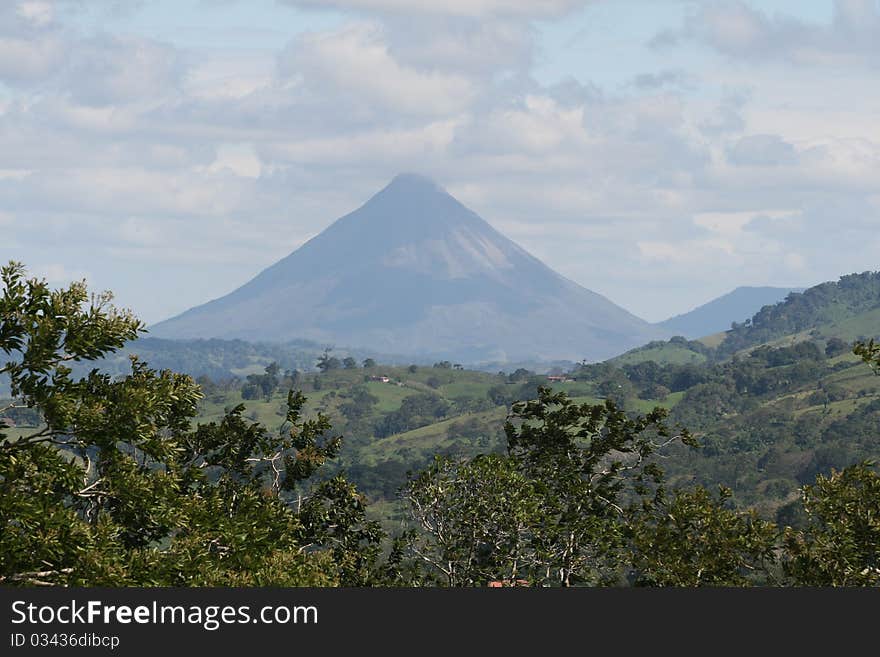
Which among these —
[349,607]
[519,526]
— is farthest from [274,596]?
A: [519,526]

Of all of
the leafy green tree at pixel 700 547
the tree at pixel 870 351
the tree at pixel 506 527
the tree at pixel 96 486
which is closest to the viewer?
the tree at pixel 96 486

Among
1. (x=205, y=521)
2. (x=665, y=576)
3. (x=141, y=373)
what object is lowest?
(x=665, y=576)

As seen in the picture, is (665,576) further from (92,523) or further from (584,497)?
(92,523)

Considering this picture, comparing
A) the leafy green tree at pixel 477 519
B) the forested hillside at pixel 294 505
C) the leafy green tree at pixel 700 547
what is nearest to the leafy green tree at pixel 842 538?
the forested hillside at pixel 294 505

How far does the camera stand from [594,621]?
16656mm

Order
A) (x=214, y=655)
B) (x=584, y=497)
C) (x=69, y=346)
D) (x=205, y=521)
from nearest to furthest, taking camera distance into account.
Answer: (x=214, y=655) < (x=69, y=346) < (x=205, y=521) < (x=584, y=497)

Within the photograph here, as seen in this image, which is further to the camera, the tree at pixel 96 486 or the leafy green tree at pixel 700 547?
the leafy green tree at pixel 700 547

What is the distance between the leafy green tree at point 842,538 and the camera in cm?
2617

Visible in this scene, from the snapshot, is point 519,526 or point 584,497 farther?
point 584,497

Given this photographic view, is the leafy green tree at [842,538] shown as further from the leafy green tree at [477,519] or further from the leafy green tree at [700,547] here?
the leafy green tree at [477,519]

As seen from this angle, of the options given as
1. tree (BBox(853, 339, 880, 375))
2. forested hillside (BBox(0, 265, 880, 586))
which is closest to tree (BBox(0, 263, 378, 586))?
forested hillside (BBox(0, 265, 880, 586))

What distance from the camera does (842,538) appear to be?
26.3m

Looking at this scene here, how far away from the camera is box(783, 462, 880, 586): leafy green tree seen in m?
26.2

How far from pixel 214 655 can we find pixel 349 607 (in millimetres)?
1907
